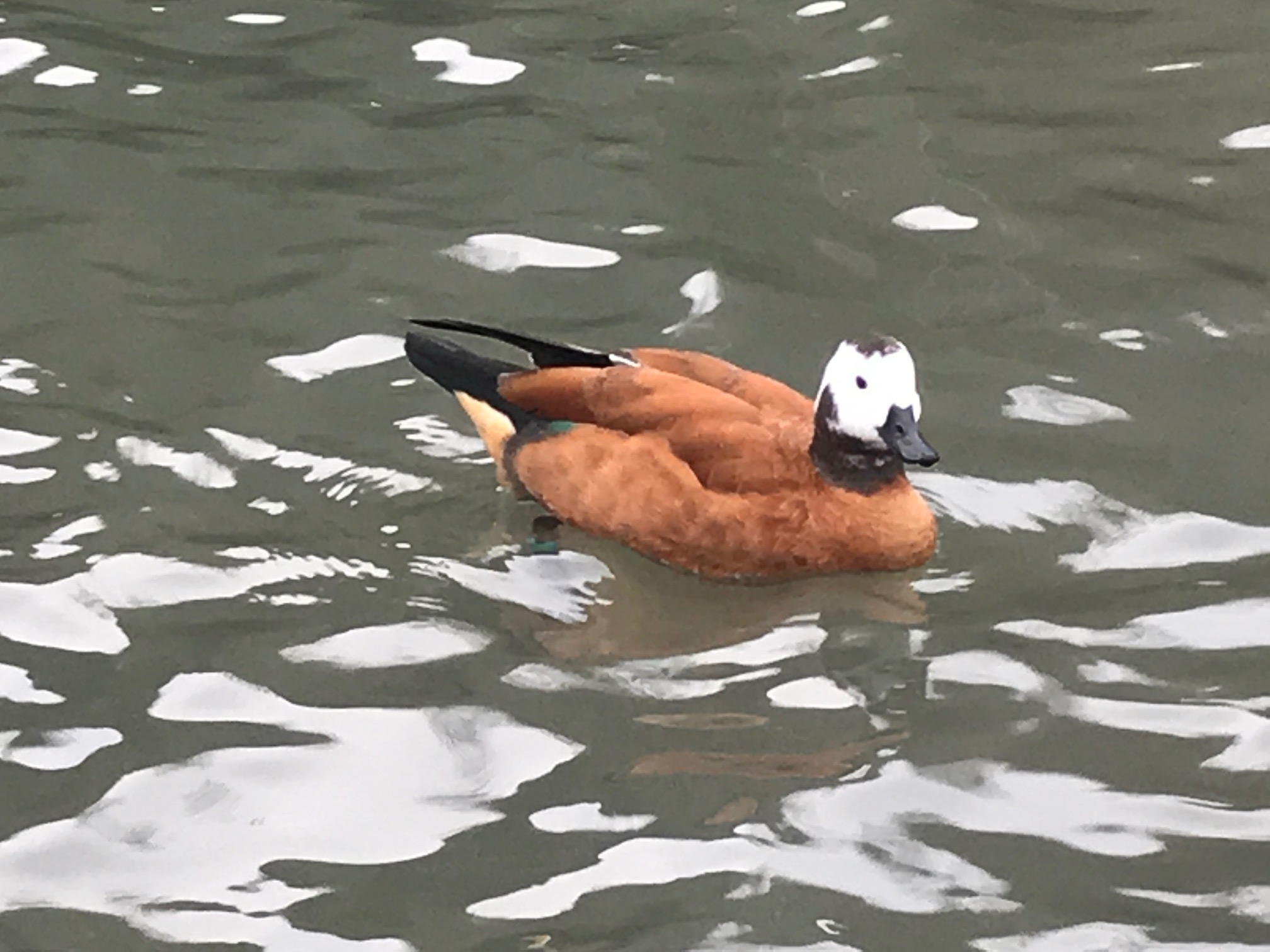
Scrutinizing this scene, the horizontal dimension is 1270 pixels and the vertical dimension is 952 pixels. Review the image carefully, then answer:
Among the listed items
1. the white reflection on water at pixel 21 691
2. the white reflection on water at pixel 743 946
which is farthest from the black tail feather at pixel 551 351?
the white reflection on water at pixel 743 946

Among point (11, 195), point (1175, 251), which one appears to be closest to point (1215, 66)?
point (1175, 251)

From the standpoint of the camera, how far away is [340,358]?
735 cm

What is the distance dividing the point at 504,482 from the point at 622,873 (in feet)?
6.92

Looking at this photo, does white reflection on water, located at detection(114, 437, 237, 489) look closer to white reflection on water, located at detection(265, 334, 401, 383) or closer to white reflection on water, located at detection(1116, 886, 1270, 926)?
white reflection on water, located at detection(265, 334, 401, 383)

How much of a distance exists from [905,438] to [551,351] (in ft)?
3.93

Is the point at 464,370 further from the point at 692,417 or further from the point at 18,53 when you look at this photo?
the point at 18,53

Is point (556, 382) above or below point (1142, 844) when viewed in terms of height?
above

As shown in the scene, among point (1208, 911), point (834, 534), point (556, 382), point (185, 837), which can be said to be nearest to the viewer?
point (1208, 911)

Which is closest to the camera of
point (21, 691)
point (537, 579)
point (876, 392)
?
point (21, 691)

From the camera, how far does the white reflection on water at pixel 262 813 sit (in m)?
4.65

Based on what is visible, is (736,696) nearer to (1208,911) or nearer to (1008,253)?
(1208,911)

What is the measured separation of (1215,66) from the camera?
31.7 ft

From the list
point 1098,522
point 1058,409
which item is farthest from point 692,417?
point 1058,409

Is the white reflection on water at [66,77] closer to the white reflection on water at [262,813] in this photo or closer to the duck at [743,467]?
the duck at [743,467]
